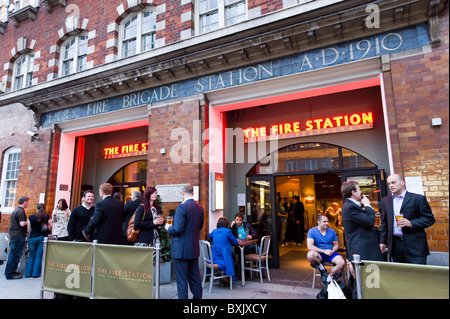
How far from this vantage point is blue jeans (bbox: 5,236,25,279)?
257 inches

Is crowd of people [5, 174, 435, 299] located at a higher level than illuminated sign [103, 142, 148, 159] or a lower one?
lower

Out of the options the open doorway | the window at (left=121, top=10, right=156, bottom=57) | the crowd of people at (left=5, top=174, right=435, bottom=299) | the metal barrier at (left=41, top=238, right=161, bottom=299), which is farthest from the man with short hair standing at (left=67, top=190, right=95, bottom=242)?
the window at (left=121, top=10, right=156, bottom=57)

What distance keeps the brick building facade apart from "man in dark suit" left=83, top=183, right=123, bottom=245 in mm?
2503

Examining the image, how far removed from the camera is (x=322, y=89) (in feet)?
21.2

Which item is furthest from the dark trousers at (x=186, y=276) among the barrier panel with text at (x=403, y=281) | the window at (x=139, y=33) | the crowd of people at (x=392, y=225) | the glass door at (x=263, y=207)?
the window at (x=139, y=33)

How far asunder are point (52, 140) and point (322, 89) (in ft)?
29.4

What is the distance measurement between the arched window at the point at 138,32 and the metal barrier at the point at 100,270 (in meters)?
6.57

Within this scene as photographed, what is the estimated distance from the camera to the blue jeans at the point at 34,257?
664 centimetres

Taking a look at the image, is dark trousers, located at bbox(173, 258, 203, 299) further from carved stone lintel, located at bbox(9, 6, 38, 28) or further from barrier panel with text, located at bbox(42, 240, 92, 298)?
carved stone lintel, located at bbox(9, 6, 38, 28)

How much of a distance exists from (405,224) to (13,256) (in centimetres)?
801

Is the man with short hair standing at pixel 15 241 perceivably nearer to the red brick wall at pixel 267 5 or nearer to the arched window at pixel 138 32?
the arched window at pixel 138 32
